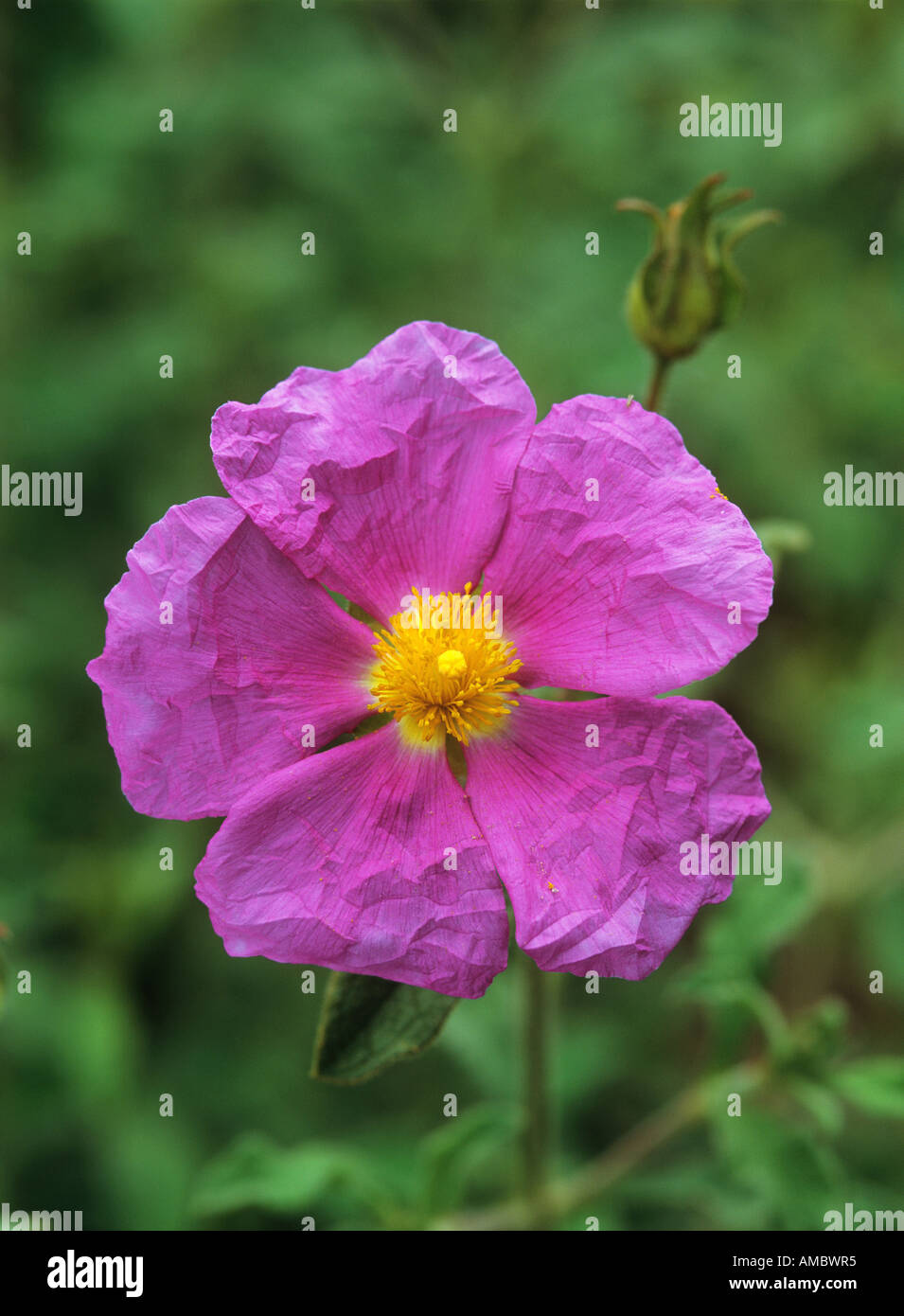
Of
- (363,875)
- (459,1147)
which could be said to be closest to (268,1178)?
(459,1147)

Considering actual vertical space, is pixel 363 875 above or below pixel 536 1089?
above

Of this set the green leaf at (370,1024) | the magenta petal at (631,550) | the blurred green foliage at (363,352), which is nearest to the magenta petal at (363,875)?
the green leaf at (370,1024)

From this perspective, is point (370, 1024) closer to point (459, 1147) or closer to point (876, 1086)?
point (459, 1147)

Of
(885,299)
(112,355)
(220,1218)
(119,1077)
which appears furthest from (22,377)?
(885,299)

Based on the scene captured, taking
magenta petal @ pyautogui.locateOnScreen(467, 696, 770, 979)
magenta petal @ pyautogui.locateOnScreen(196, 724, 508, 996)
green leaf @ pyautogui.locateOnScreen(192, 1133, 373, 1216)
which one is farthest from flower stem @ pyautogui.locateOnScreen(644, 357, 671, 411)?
green leaf @ pyautogui.locateOnScreen(192, 1133, 373, 1216)

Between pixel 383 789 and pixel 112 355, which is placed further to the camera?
pixel 112 355

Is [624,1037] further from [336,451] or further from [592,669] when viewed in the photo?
[336,451]

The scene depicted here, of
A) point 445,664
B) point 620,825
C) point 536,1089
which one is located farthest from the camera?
point 536,1089

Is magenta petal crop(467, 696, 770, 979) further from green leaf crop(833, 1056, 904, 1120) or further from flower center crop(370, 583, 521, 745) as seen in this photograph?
green leaf crop(833, 1056, 904, 1120)
